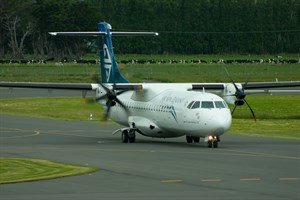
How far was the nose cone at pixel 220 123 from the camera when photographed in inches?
1407

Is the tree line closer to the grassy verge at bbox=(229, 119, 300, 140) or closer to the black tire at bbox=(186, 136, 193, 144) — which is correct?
the grassy verge at bbox=(229, 119, 300, 140)

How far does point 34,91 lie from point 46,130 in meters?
42.2

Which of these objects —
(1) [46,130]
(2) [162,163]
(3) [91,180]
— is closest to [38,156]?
(2) [162,163]

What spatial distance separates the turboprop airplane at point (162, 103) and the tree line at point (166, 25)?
104 metres

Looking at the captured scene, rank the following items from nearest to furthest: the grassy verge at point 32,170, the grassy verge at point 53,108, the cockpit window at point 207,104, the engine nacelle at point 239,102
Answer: the grassy verge at point 32,170, the cockpit window at point 207,104, the engine nacelle at point 239,102, the grassy verge at point 53,108

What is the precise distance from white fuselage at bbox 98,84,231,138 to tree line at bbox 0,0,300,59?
345ft

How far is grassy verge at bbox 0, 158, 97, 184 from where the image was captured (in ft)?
91.3

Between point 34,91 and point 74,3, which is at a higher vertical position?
point 74,3

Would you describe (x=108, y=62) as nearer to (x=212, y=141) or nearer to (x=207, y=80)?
(x=212, y=141)

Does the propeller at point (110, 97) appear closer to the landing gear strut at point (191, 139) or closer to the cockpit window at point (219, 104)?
the landing gear strut at point (191, 139)

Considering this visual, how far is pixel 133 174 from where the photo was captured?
2812 centimetres

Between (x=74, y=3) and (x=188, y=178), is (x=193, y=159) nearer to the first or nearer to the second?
(x=188, y=178)

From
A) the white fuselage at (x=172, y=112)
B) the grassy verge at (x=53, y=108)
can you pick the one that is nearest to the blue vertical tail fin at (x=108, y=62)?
the white fuselage at (x=172, y=112)

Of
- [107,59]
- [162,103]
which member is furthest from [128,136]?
[107,59]
